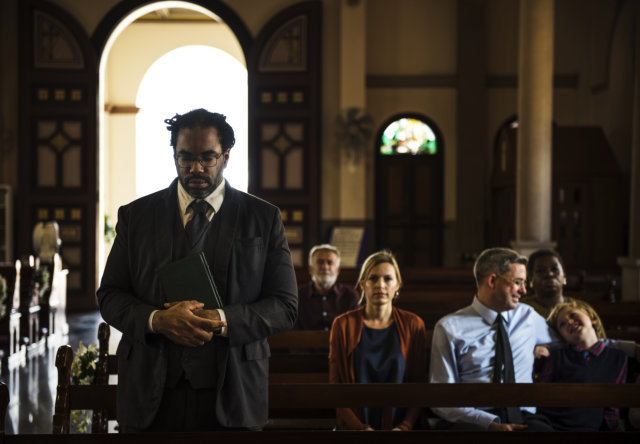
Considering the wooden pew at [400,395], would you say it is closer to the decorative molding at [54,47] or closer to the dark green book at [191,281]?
the dark green book at [191,281]

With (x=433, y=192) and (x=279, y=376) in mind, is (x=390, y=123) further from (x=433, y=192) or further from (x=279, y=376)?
(x=279, y=376)

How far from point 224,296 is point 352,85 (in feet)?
34.6

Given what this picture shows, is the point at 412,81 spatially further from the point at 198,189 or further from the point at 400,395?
the point at 198,189

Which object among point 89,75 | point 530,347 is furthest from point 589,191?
point 530,347

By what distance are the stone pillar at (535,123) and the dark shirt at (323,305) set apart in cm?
447

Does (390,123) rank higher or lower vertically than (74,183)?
higher

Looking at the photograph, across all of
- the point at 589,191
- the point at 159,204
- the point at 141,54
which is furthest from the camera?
the point at 141,54

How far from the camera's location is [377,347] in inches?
152

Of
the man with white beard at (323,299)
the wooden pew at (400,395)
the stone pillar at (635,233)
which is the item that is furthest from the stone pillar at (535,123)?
the wooden pew at (400,395)

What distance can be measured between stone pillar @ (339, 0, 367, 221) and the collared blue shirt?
28.6 ft

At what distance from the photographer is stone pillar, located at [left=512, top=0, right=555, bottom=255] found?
945 centimetres

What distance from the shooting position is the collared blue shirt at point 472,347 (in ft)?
12.0

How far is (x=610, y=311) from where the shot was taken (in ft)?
19.1

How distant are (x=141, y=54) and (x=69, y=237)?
661 centimetres
